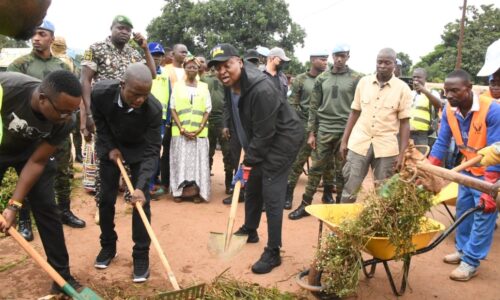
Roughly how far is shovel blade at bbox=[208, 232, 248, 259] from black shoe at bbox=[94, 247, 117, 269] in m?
0.99

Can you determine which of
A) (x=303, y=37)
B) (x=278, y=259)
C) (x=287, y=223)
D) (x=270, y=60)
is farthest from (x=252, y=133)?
(x=303, y=37)

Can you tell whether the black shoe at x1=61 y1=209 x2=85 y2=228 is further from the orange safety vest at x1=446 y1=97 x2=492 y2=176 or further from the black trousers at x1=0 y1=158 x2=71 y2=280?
the orange safety vest at x1=446 y1=97 x2=492 y2=176

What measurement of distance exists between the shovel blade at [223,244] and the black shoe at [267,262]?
14.0 inches

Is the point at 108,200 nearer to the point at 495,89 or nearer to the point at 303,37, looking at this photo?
the point at 495,89

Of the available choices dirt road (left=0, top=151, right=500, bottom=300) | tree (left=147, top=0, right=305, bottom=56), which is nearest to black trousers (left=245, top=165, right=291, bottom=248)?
dirt road (left=0, top=151, right=500, bottom=300)

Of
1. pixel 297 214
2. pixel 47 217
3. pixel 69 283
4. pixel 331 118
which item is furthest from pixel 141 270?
pixel 331 118

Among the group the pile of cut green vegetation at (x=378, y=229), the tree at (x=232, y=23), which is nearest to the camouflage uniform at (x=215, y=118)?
the pile of cut green vegetation at (x=378, y=229)

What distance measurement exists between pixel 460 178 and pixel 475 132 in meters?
1.29

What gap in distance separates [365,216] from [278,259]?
1.27m

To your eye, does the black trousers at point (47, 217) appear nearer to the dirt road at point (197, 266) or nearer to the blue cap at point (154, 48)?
the dirt road at point (197, 266)

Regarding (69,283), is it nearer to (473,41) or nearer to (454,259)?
(454,259)

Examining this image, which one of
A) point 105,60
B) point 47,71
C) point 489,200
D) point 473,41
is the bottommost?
point 489,200

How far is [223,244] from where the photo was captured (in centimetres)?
389

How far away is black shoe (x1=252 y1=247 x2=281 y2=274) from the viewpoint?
162 inches
